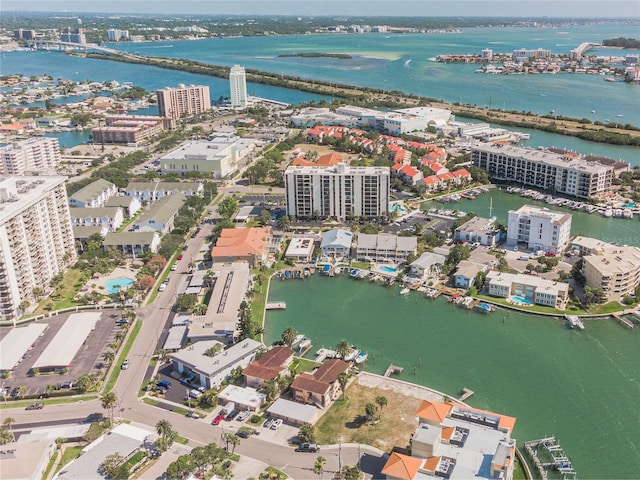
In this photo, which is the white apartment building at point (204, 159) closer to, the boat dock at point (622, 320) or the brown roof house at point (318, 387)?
the brown roof house at point (318, 387)

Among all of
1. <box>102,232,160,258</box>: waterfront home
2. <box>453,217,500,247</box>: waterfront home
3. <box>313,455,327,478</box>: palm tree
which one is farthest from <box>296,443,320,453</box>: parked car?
<box>453,217,500,247</box>: waterfront home

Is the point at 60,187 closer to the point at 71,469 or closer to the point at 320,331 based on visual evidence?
the point at 320,331

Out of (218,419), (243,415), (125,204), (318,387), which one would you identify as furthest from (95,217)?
(318,387)

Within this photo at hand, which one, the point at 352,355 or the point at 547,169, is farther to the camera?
the point at 547,169

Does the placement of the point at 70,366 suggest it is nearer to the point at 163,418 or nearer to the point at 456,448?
the point at 163,418

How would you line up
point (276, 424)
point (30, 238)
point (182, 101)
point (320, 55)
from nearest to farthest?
point (276, 424) < point (30, 238) < point (182, 101) < point (320, 55)

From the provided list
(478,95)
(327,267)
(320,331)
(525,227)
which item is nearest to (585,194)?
(525,227)

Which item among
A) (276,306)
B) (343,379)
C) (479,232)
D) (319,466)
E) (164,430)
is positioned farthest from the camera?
(479,232)
